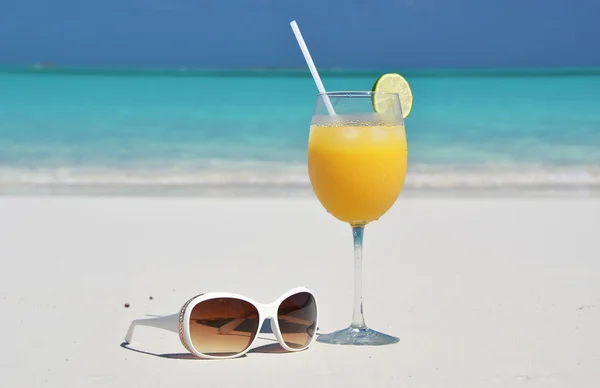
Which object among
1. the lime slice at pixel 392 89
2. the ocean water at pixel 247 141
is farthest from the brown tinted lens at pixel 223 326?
the ocean water at pixel 247 141

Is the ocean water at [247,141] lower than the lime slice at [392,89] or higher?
higher

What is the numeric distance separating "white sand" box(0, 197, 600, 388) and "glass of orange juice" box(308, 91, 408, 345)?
33cm

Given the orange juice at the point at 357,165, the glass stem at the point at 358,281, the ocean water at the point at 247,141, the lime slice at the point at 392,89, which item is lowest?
the glass stem at the point at 358,281

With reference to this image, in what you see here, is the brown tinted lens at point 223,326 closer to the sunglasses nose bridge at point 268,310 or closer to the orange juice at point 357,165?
the sunglasses nose bridge at point 268,310

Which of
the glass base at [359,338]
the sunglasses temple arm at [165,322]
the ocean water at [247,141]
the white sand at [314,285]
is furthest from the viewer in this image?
the ocean water at [247,141]

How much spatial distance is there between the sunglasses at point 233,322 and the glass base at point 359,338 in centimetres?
10

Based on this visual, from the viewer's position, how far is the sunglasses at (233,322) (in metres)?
2.60

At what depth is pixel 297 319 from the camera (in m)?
2.74

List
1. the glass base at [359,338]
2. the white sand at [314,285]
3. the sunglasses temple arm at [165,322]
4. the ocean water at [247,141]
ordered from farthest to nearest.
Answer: the ocean water at [247,141]
the glass base at [359,338]
the sunglasses temple arm at [165,322]
the white sand at [314,285]

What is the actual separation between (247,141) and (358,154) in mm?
10922

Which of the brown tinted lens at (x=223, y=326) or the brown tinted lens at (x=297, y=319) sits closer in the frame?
the brown tinted lens at (x=223, y=326)

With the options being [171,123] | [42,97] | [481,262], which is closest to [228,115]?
[171,123]

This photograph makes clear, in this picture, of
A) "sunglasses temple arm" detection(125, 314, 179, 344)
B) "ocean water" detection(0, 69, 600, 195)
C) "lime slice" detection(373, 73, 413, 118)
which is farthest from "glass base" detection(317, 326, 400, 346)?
"ocean water" detection(0, 69, 600, 195)

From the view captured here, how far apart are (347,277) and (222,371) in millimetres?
1367
